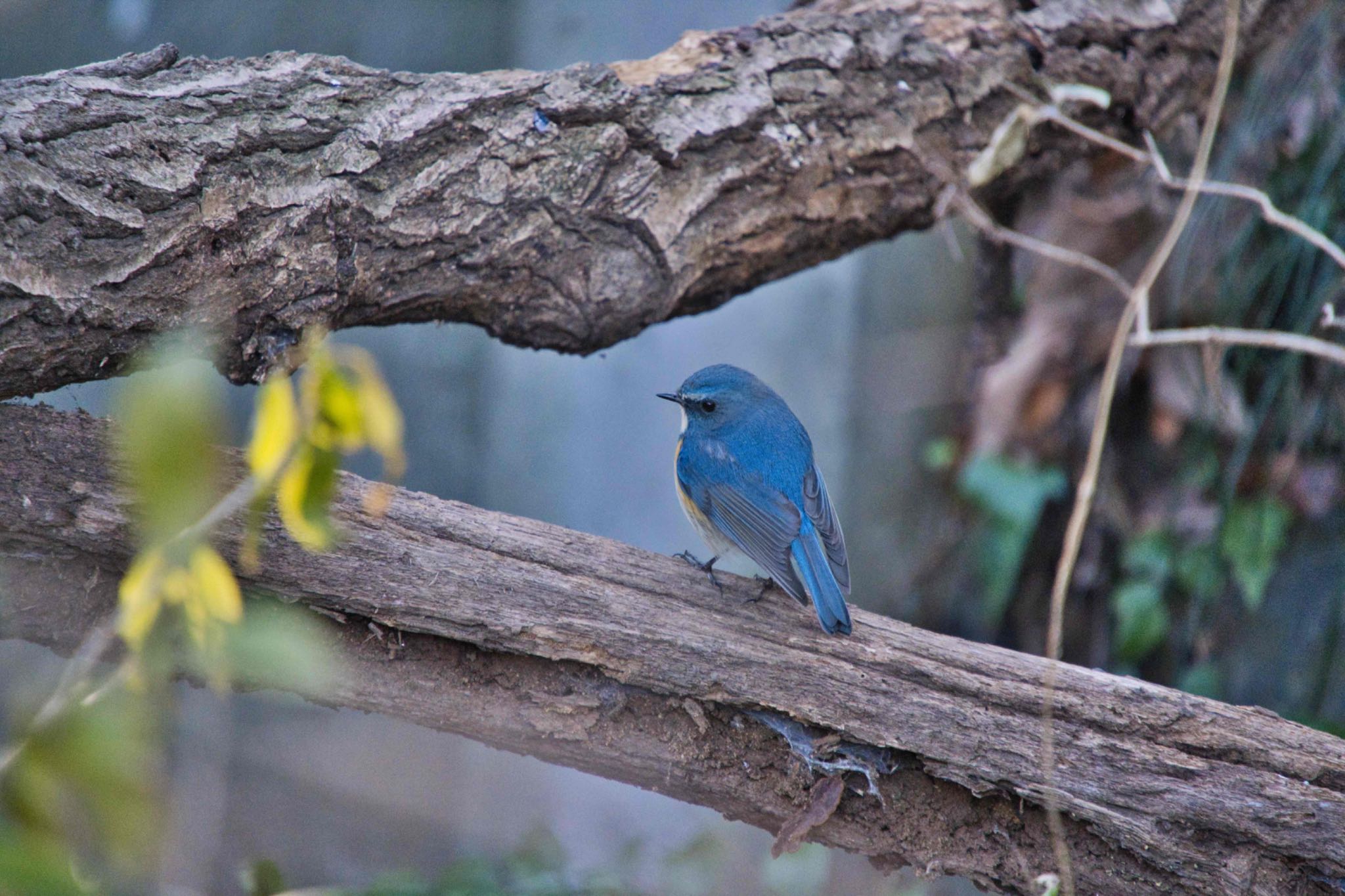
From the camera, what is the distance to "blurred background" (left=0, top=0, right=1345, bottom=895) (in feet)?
12.0

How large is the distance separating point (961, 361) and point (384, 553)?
3412mm

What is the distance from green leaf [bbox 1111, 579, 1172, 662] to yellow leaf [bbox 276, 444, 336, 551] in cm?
392

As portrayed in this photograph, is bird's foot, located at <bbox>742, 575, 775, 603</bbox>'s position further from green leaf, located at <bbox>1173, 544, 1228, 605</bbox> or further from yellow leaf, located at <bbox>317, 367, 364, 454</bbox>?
green leaf, located at <bbox>1173, 544, 1228, 605</bbox>

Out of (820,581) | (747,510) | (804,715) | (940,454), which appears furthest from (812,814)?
(940,454)

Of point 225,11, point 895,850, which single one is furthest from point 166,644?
point 225,11

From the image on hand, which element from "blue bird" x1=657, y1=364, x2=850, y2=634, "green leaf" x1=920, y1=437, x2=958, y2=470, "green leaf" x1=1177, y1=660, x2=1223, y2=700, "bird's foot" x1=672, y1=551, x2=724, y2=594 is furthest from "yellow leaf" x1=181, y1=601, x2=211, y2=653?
"green leaf" x1=920, y1=437, x2=958, y2=470

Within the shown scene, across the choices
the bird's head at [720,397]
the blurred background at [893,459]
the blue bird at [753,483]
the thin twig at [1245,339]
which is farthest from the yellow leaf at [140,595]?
the blurred background at [893,459]

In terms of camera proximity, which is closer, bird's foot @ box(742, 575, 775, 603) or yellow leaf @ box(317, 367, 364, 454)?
yellow leaf @ box(317, 367, 364, 454)

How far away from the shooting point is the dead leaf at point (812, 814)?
79.9 inches

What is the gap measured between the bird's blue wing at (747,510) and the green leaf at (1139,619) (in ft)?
6.64

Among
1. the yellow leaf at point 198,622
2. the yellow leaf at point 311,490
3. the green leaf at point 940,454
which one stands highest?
the green leaf at point 940,454

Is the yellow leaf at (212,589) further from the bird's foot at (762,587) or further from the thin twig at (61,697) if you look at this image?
the bird's foot at (762,587)

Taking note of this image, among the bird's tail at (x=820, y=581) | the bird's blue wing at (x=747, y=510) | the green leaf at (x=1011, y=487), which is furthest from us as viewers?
the green leaf at (x=1011, y=487)

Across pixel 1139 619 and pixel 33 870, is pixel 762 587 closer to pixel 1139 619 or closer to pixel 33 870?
pixel 33 870
